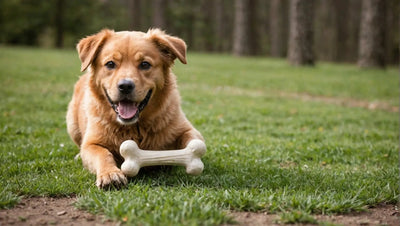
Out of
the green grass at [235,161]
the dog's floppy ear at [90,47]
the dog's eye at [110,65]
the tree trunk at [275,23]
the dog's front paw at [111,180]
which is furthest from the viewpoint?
the tree trunk at [275,23]

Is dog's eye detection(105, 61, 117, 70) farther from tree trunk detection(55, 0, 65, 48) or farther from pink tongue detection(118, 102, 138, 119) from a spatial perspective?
tree trunk detection(55, 0, 65, 48)

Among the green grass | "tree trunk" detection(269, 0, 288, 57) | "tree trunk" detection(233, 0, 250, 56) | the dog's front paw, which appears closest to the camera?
the green grass

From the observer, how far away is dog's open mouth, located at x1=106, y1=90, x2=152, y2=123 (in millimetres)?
4219

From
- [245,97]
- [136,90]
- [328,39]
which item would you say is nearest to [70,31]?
[328,39]

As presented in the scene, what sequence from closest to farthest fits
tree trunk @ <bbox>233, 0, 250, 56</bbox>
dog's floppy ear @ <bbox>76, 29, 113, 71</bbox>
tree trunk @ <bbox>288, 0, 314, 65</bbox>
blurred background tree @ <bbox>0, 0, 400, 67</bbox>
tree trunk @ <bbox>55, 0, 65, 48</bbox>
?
1. dog's floppy ear @ <bbox>76, 29, 113, 71</bbox>
2. tree trunk @ <bbox>288, 0, 314, 65</bbox>
3. tree trunk @ <bbox>233, 0, 250, 56</bbox>
4. blurred background tree @ <bbox>0, 0, 400, 67</bbox>
5. tree trunk @ <bbox>55, 0, 65, 48</bbox>

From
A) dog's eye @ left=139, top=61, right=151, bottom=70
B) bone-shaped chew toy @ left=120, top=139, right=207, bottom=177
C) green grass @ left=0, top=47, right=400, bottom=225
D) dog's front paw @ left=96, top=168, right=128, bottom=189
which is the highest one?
dog's eye @ left=139, top=61, right=151, bottom=70

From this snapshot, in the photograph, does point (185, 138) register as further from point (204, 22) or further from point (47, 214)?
point (204, 22)

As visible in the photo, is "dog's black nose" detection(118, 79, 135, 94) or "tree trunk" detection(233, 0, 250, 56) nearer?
"dog's black nose" detection(118, 79, 135, 94)

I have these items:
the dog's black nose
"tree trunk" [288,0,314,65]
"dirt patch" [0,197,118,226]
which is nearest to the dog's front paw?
"dirt patch" [0,197,118,226]

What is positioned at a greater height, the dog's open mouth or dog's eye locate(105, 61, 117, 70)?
dog's eye locate(105, 61, 117, 70)

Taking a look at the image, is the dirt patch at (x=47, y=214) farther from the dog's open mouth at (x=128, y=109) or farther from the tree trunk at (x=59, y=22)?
the tree trunk at (x=59, y=22)

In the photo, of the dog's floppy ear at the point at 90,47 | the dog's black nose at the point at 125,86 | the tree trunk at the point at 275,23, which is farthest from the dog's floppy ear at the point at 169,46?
the tree trunk at the point at 275,23

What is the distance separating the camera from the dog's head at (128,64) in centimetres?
413

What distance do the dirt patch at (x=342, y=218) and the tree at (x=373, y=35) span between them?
57.8 feet
